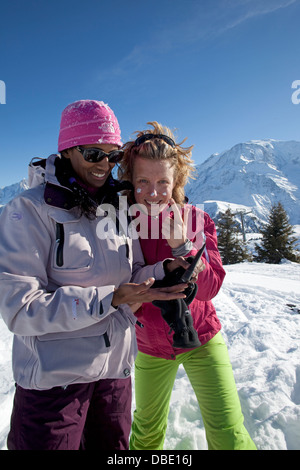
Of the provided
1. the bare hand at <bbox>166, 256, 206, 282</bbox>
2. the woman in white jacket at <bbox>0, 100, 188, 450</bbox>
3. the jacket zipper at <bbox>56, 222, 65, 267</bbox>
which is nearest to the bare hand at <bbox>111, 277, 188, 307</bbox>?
the woman in white jacket at <bbox>0, 100, 188, 450</bbox>

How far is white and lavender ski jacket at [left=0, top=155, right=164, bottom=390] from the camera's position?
1.38 m

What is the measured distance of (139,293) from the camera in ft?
5.36

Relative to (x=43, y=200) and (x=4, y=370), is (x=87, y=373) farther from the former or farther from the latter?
(x=4, y=370)

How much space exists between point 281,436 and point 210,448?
1.08m

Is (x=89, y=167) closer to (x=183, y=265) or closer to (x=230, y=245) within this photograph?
(x=183, y=265)

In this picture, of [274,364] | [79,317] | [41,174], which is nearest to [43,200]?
[41,174]

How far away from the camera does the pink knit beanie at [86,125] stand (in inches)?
71.7

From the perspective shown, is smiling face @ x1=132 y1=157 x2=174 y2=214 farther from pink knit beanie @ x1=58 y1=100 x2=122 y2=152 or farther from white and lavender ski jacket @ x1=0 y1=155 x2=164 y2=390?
white and lavender ski jacket @ x1=0 y1=155 x2=164 y2=390

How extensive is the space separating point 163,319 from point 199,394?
0.70 meters

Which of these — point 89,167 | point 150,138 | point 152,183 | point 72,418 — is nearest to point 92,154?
point 89,167

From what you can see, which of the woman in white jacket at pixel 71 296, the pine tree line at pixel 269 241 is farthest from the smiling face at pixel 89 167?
the pine tree line at pixel 269 241

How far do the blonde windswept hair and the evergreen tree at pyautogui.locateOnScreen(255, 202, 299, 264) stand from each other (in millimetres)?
23205

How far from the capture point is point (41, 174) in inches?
65.7

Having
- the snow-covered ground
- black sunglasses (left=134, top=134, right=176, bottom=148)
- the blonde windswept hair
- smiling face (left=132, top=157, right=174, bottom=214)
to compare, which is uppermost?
black sunglasses (left=134, top=134, right=176, bottom=148)
